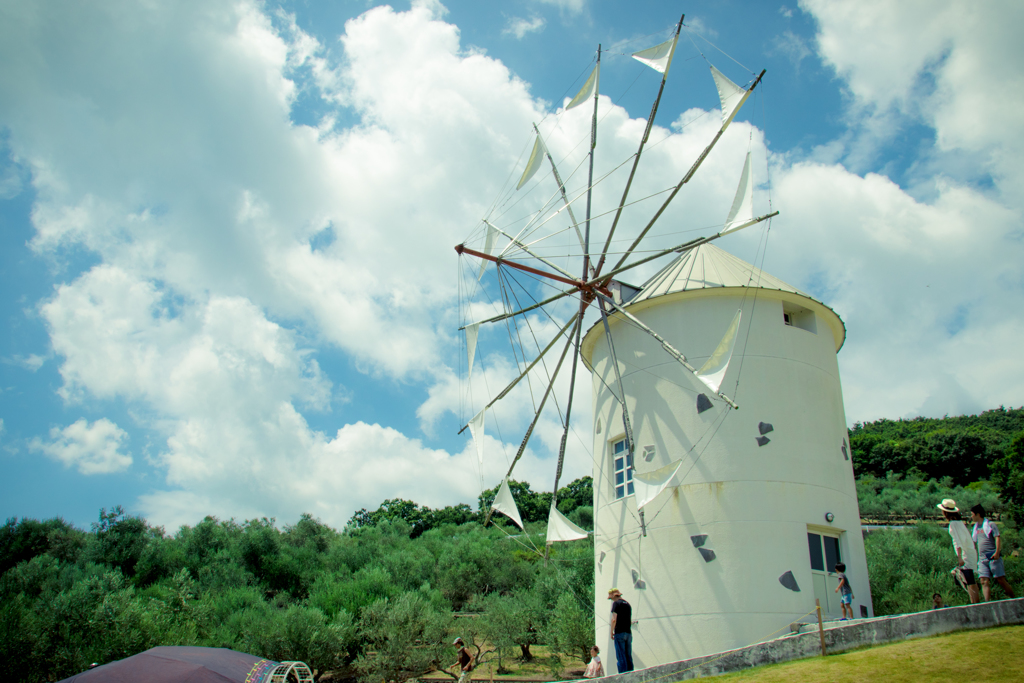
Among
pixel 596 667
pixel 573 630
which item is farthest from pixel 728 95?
pixel 573 630

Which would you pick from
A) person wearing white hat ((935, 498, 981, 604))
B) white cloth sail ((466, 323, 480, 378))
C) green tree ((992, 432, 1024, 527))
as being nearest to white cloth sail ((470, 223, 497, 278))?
white cloth sail ((466, 323, 480, 378))

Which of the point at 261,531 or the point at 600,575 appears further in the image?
the point at 261,531

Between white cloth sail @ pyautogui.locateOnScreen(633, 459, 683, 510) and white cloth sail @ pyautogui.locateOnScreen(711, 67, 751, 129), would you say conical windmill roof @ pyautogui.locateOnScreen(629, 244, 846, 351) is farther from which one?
white cloth sail @ pyautogui.locateOnScreen(633, 459, 683, 510)

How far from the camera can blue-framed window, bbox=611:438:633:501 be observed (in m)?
12.2

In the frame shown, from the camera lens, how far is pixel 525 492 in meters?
57.9

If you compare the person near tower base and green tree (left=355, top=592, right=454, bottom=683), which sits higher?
the person near tower base

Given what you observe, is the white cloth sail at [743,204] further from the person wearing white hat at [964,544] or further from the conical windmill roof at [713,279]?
the person wearing white hat at [964,544]

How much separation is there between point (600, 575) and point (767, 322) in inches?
225

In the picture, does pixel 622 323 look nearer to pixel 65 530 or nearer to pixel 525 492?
pixel 65 530

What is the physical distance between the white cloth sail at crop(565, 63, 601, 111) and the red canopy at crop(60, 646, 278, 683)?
505 inches

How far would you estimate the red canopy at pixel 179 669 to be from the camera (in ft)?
33.4

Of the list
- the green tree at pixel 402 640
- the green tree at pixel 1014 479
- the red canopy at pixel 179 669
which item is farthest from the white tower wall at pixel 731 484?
the green tree at pixel 1014 479

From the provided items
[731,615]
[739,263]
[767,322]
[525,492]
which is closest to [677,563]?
[731,615]

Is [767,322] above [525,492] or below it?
below
